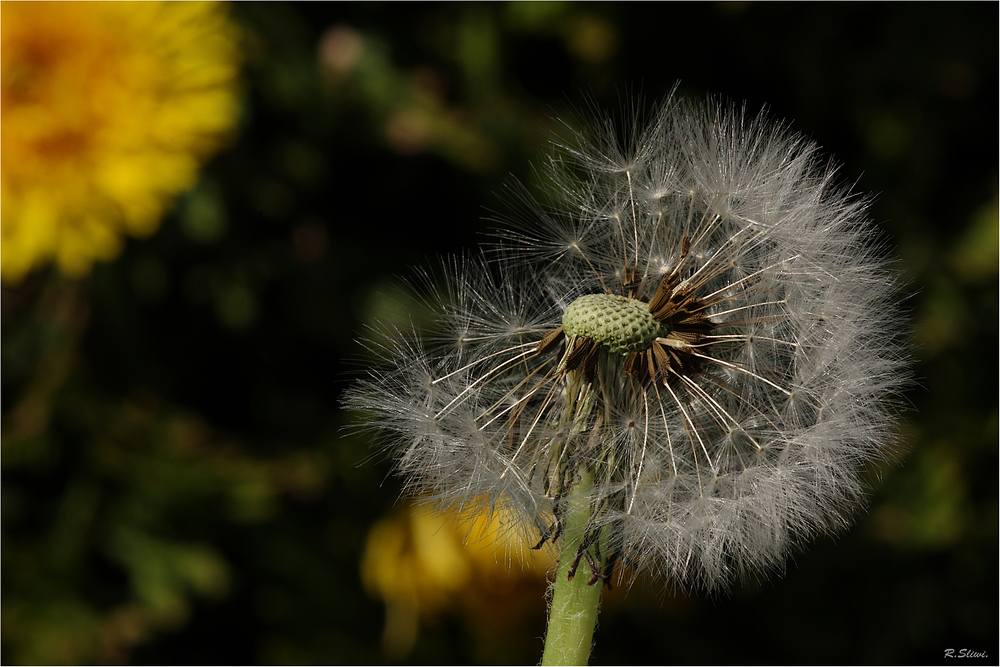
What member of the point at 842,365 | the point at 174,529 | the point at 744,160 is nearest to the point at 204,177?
the point at 174,529

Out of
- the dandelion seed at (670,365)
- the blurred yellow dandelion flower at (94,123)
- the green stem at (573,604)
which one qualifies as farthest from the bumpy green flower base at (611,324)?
the blurred yellow dandelion flower at (94,123)

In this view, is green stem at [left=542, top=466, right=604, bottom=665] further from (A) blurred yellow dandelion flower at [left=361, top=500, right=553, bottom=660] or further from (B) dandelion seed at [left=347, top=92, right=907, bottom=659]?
(A) blurred yellow dandelion flower at [left=361, top=500, right=553, bottom=660]

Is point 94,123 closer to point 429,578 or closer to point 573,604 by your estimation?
point 429,578

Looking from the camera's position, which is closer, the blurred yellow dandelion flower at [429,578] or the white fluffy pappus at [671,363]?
the white fluffy pappus at [671,363]

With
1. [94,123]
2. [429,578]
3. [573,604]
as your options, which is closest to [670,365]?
[573,604]

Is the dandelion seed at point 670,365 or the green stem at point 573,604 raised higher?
the dandelion seed at point 670,365

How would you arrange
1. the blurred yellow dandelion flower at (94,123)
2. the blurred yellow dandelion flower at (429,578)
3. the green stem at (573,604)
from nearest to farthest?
the green stem at (573,604), the blurred yellow dandelion flower at (94,123), the blurred yellow dandelion flower at (429,578)

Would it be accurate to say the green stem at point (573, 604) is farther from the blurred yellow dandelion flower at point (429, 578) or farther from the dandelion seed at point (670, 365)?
the blurred yellow dandelion flower at point (429, 578)
